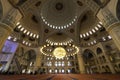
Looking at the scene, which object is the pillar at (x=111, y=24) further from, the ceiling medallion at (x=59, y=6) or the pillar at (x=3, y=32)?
the ceiling medallion at (x=59, y=6)

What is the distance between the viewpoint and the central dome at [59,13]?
21.8 meters

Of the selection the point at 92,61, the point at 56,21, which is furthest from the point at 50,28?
the point at 92,61

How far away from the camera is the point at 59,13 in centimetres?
2369

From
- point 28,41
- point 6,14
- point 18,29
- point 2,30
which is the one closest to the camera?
point 2,30

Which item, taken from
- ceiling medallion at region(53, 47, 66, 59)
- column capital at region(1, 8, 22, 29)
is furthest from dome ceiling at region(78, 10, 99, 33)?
column capital at region(1, 8, 22, 29)

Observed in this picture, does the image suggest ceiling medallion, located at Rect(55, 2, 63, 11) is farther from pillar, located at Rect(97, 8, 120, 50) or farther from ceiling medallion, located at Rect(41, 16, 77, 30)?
pillar, located at Rect(97, 8, 120, 50)

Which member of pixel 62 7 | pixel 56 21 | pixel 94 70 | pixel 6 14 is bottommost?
pixel 94 70

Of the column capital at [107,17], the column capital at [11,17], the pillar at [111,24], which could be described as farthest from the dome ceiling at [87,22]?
the column capital at [11,17]

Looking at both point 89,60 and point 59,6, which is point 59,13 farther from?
point 89,60

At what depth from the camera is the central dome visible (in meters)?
21.8

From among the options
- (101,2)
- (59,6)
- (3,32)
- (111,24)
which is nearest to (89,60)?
(59,6)

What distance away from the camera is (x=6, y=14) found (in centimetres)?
958

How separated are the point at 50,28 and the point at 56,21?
2.22 meters

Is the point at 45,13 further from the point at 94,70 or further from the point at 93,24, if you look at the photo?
the point at 94,70
